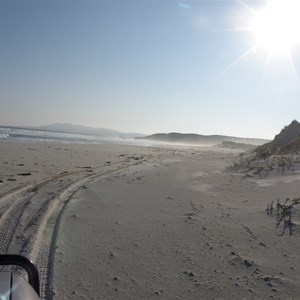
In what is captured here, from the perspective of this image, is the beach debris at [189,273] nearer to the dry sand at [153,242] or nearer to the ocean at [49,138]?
the dry sand at [153,242]

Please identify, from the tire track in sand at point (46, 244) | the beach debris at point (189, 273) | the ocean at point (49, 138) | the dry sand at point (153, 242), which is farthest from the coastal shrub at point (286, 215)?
the ocean at point (49, 138)

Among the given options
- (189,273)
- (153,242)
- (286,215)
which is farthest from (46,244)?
(286,215)

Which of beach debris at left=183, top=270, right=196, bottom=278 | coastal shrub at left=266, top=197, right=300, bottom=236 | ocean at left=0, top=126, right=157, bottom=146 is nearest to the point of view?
beach debris at left=183, top=270, right=196, bottom=278

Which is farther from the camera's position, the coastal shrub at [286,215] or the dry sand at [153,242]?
the coastal shrub at [286,215]

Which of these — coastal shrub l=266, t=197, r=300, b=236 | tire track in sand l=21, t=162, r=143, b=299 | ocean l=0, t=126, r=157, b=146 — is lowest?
tire track in sand l=21, t=162, r=143, b=299

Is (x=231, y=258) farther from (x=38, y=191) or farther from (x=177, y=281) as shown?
(x=38, y=191)

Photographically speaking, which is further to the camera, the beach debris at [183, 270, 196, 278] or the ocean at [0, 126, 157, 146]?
the ocean at [0, 126, 157, 146]

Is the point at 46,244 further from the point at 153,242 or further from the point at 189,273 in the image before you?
the point at 189,273

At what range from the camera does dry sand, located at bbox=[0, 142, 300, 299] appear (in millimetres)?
3189

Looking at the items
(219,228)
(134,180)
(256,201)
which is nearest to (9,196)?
(134,180)

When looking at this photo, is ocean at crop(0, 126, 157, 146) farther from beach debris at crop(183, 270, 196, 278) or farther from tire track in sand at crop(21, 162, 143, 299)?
beach debris at crop(183, 270, 196, 278)

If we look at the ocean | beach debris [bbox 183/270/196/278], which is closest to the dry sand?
beach debris [bbox 183/270/196/278]

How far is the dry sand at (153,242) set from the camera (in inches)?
126

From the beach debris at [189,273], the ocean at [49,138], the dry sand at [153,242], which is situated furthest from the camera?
the ocean at [49,138]
